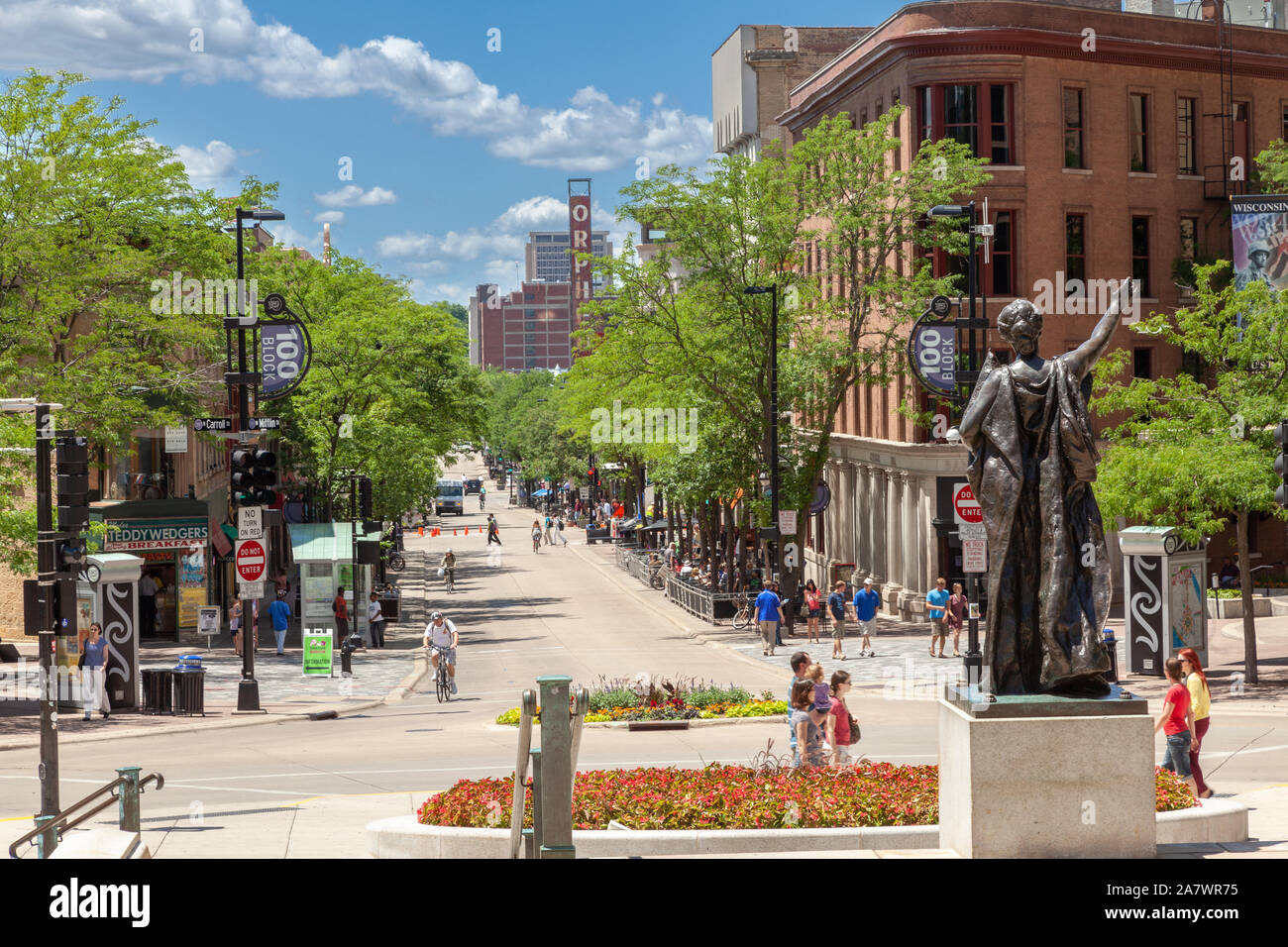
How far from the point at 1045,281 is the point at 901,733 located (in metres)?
26.8

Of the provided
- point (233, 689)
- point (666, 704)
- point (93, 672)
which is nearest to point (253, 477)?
point (93, 672)

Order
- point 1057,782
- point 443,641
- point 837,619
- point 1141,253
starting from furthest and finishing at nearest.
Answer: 1. point 1141,253
2. point 837,619
3. point 443,641
4. point 1057,782

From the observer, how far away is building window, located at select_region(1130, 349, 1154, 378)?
48.8 meters

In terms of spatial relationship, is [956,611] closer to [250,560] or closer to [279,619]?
[250,560]

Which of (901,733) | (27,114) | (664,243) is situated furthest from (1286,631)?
(27,114)

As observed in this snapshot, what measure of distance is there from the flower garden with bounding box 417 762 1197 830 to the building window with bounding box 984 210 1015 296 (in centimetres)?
3535

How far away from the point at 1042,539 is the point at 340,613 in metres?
30.6

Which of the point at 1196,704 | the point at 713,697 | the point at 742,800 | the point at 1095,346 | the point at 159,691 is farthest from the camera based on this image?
the point at 159,691

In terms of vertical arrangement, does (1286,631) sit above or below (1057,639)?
below

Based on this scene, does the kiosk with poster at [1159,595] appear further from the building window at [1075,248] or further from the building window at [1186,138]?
the building window at [1186,138]

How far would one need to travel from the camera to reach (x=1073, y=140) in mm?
48188

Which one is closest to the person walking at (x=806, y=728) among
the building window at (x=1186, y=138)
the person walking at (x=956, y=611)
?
the person walking at (x=956, y=611)
